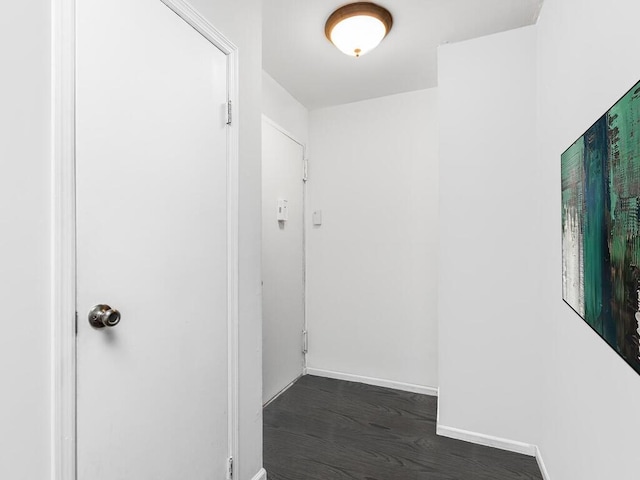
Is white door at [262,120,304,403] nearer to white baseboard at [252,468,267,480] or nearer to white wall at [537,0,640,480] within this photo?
white baseboard at [252,468,267,480]

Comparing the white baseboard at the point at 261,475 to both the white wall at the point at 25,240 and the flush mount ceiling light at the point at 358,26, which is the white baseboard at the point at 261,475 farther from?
the flush mount ceiling light at the point at 358,26

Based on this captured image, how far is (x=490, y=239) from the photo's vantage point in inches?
82.0

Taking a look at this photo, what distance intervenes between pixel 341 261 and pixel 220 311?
5.80 ft

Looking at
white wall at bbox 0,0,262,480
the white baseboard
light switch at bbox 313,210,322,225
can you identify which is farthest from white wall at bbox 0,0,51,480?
light switch at bbox 313,210,322,225

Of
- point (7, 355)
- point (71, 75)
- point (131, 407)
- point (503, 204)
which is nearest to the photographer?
Result: point (7, 355)

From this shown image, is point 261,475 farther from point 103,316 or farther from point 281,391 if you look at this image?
point 103,316

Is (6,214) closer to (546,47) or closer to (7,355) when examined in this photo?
(7,355)

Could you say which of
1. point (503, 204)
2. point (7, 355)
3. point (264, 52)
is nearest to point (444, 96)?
point (503, 204)

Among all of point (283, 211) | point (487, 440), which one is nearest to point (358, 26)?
point (283, 211)

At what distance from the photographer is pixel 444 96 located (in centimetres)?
219

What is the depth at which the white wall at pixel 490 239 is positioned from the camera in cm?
199

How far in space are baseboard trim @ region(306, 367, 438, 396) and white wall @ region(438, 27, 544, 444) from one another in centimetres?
61

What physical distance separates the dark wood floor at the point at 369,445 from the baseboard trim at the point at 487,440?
1.3 inches

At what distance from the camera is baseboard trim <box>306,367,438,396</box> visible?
9.25 feet
